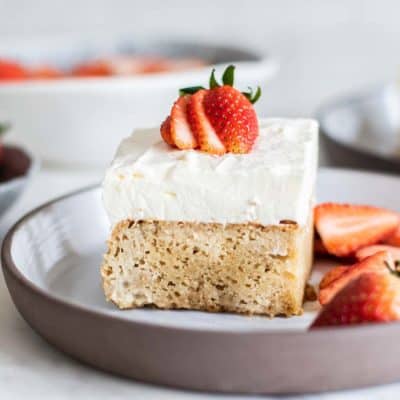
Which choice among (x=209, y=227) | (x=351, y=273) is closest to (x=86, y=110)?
(x=209, y=227)

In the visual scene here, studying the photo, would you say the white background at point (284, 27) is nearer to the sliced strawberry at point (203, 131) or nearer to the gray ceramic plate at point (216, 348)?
the sliced strawberry at point (203, 131)

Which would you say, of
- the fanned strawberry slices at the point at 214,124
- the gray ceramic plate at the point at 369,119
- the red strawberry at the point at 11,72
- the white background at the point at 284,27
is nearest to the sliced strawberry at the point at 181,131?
the fanned strawberry slices at the point at 214,124

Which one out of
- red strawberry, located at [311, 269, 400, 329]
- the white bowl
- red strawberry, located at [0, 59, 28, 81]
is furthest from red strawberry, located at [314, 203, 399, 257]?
red strawberry, located at [0, 59, 28, 81]

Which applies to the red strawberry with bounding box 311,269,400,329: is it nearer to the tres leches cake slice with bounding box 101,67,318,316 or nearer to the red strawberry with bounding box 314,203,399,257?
the tres leches cake slice with bounding box 101,67,318,316

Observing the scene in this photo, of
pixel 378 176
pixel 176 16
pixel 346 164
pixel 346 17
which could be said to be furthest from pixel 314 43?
pixel 378 176

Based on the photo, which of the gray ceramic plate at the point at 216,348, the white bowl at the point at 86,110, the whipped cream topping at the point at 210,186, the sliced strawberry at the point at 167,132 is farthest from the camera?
the white bowl at the point at 86,110

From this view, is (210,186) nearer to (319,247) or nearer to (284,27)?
(319,247)
